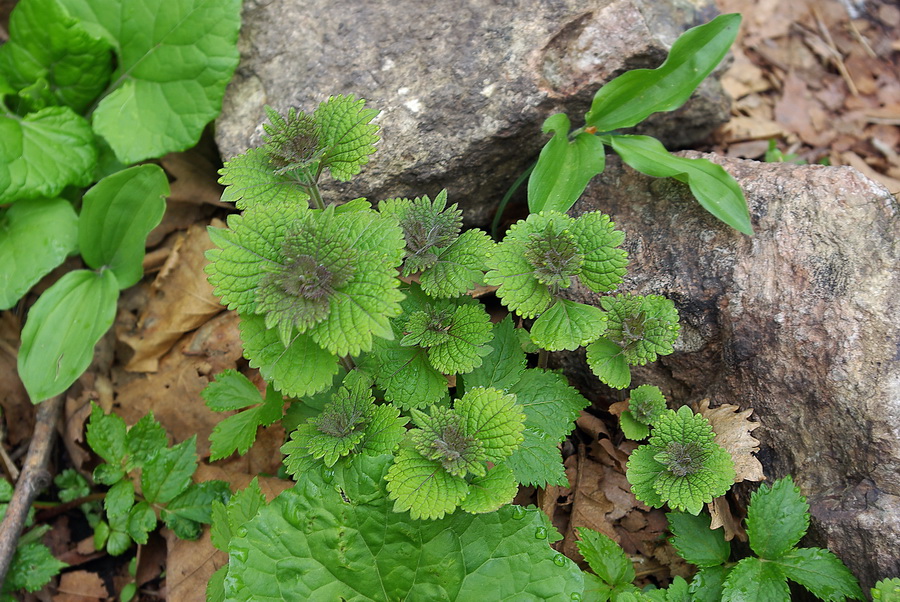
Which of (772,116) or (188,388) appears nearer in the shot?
(188,388)

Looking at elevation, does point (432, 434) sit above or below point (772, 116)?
above

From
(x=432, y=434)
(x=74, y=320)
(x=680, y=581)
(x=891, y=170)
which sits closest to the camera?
(x=432, y=434)

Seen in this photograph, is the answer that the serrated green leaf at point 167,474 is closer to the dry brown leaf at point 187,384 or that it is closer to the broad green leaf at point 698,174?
the dry brown leaf at point 187,384

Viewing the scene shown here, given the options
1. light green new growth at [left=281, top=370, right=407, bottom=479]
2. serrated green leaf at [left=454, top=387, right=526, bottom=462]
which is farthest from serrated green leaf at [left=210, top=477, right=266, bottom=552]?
serrated green leaf at [left=454, top=387, right=526, bottom=462]

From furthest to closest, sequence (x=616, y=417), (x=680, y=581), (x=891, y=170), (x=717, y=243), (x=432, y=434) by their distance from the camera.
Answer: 1. (x=891, y=170)
2. (x=616, y=417)
3. (x=717, y=243)
4. (x=680, y=581)
5. (x=432, y=434)

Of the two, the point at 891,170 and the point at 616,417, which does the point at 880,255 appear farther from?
the point at 891,170

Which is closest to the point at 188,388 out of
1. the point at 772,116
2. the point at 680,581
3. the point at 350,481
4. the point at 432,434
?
the point at 350,481

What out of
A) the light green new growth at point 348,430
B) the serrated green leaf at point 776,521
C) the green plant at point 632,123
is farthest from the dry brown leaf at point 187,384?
the serrated green leaf at point 776,521
